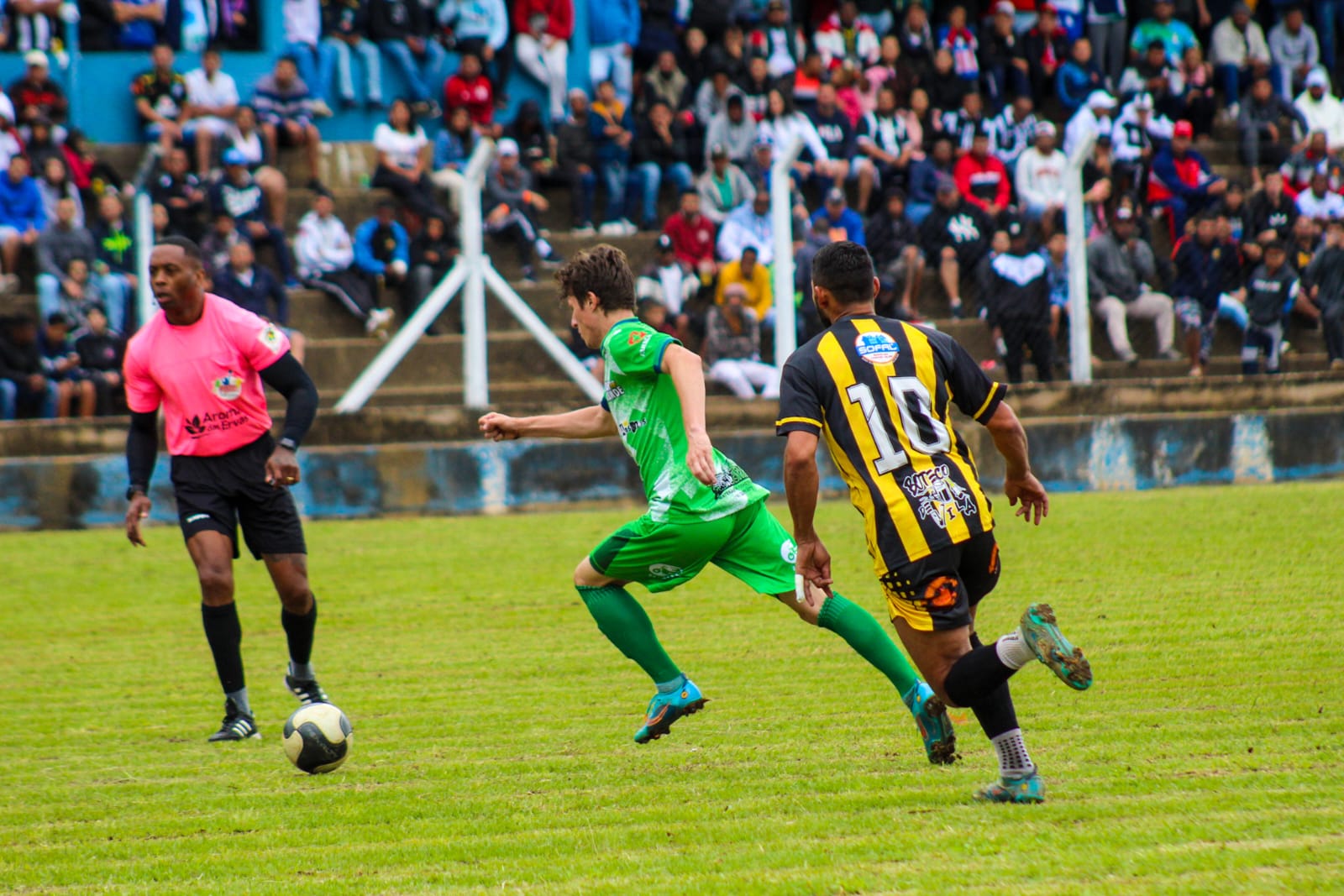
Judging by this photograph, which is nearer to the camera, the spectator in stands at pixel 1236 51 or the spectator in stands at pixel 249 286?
the spectator in stands at pixel 249 286

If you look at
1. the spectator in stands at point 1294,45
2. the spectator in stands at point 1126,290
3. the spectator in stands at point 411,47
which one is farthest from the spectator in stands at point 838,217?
the spectator in stands at point 1294,45

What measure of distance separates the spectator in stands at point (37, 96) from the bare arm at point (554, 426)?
1179 cm

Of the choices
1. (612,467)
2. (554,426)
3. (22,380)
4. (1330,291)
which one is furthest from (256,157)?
(554,426)

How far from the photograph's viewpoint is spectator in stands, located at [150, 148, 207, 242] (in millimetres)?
14375

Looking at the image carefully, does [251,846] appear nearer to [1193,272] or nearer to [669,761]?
[669,761]

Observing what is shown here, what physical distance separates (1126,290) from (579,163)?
20.0ft

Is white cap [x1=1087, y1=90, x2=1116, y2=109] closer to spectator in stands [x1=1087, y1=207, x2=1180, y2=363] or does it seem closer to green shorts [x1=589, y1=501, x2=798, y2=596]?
spectator in stands [x1=1087, y1=207, x2=1180, y2=363]

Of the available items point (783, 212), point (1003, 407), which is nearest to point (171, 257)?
point (1003, 407)

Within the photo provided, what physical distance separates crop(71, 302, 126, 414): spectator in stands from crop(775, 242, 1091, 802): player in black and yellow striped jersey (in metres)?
10.1

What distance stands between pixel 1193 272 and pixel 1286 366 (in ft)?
4.07

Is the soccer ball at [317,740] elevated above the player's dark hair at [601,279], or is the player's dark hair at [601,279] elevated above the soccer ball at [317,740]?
the player's dark hair at [601,279]

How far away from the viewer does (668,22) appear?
18.9 meters

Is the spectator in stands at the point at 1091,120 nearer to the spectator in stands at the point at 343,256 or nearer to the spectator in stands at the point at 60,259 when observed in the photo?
the spectator in stands at the point at 343,256

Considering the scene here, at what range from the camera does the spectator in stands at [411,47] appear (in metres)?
18.1
